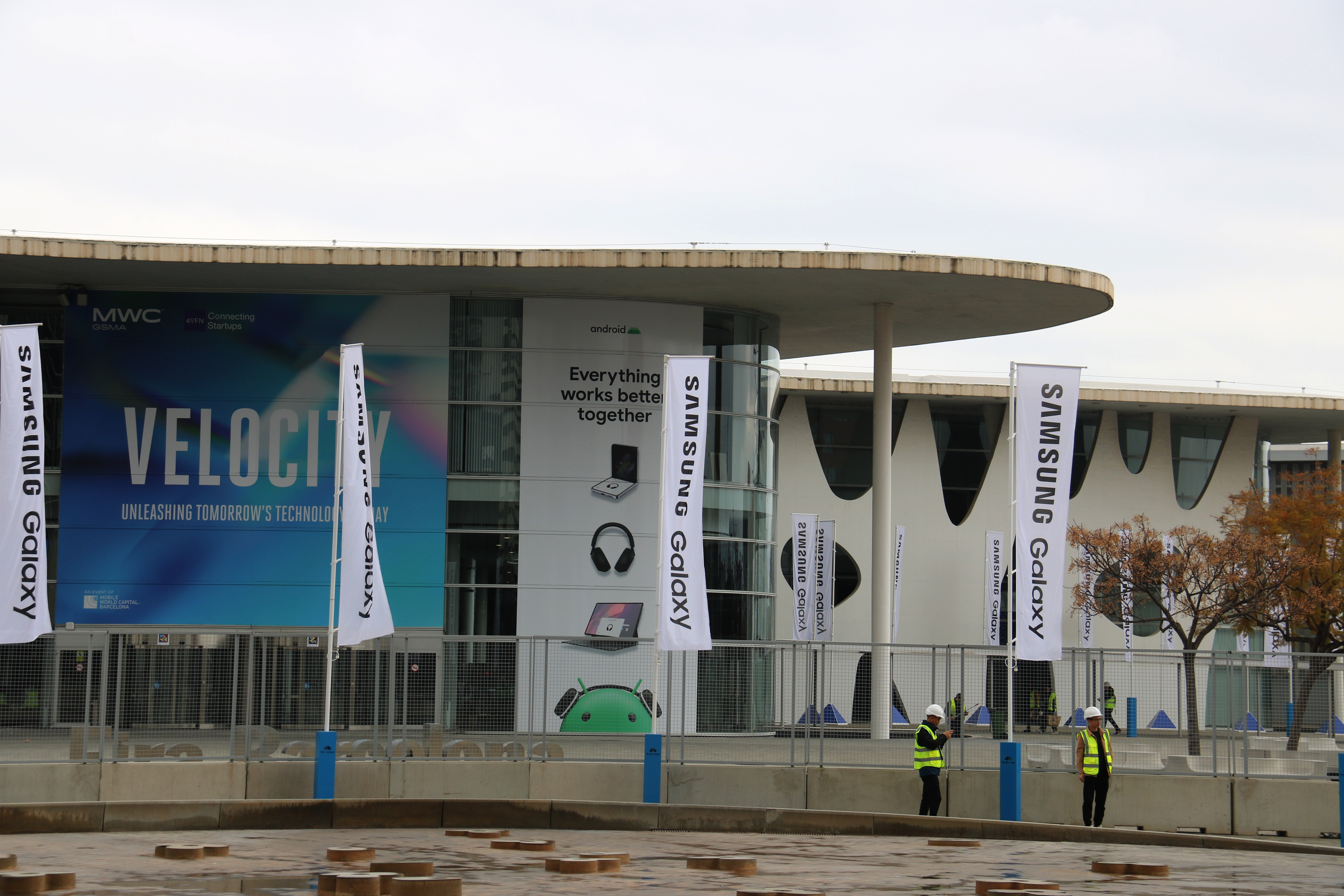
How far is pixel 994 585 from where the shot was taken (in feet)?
138

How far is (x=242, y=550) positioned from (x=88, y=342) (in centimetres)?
494

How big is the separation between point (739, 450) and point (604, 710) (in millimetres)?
9550

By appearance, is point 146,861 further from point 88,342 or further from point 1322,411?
point 1322,411

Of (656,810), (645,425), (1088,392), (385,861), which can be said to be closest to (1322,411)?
(1088,392)

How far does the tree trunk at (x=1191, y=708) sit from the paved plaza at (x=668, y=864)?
3.61m

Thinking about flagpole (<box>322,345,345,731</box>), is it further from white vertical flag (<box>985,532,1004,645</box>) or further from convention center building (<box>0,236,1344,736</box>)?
white vertical flag (<box>985,532,1004,645</box>)

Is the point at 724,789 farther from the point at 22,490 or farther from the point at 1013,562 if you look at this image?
the point at 22,490

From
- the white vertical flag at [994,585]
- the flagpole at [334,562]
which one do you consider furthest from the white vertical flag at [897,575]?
the flagpole at [334,562]

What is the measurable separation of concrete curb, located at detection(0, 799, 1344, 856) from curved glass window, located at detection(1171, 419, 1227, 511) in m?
29.7

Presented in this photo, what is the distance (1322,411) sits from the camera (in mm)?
46250

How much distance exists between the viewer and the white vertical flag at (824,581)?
35.8 metres

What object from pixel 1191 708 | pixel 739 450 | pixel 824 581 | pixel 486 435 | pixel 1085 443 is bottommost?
pixel 1191 708

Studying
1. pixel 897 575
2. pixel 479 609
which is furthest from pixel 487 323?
pixel 897 575

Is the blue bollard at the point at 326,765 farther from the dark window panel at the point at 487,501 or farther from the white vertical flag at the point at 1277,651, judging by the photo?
the white vertical flag at the point at 1277,651
